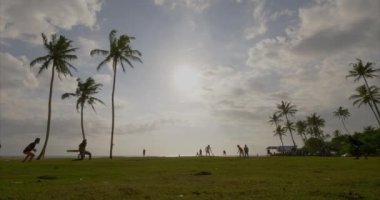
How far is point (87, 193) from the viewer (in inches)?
542

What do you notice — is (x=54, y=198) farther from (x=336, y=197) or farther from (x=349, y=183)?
(x=349, y=183)

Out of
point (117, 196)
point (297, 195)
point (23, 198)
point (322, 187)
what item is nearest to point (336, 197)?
point (297, 195)

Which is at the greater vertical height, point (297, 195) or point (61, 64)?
point (61, 64)

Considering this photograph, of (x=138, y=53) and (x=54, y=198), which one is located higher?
(x=138, y=53)

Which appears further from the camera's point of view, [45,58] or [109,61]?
[109,61]

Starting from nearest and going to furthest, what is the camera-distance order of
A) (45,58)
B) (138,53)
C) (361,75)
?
(45,58)
(138,53)
(361,75)

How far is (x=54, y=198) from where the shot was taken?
12641 mm

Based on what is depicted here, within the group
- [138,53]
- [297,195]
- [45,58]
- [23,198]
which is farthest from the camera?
[138,53]

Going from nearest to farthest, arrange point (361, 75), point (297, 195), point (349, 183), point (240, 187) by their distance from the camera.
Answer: point (297, 195) < point (240, 187) < point (349, 183) < point (361, 75)

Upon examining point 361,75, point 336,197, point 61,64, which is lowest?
point 336,197

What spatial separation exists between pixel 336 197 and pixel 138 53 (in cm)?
4676

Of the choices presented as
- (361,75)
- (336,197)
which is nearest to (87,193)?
(336,197)

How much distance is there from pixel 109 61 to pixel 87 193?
149 feet

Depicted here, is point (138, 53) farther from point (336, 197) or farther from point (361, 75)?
point (361, 75)
